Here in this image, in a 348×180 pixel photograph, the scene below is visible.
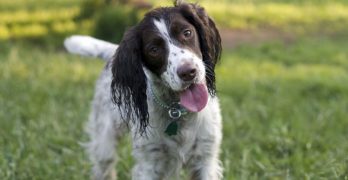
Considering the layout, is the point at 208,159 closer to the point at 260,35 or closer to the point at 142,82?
the point at 142,82

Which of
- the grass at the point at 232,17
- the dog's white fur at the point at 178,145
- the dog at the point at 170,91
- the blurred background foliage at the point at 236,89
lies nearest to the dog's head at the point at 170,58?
the dog at the point at 170,91

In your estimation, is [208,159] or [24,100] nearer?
[208,159]

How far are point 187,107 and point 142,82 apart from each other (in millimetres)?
351

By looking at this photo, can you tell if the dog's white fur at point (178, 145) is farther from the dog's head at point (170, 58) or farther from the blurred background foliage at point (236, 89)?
the blurred background foliage at point (236, 89)

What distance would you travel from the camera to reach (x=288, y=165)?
202 inches

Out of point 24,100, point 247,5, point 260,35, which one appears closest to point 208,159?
point 24,100

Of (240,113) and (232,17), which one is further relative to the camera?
(232,17)

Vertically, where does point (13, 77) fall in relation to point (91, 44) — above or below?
below

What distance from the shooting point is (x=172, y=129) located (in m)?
4.01

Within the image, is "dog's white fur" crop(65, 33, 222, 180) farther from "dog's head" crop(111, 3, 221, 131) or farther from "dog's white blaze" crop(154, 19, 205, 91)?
"dog's white blaze" crop(154, 19, 205, 91)

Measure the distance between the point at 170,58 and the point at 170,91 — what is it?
41cm

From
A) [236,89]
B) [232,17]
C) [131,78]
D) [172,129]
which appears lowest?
[232,17]

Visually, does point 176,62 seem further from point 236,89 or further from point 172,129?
point 236,89

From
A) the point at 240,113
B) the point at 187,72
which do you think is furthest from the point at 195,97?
the point at 240,113
